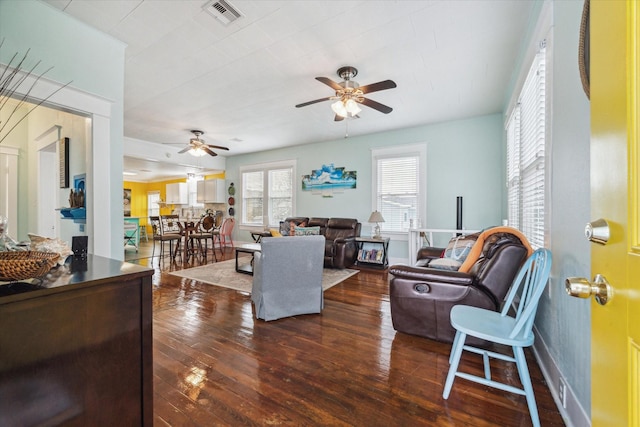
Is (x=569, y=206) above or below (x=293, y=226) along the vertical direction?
above

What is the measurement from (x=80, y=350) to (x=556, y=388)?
241 centimetres

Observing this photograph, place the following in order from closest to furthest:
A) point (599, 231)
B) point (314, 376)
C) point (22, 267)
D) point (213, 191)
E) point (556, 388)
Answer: point (599, 231)
point (22, 267)
point (556, 388)
point (314, 376)
point (213, 191)

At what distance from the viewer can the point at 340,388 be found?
1729 millimetres

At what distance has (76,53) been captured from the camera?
2357mm

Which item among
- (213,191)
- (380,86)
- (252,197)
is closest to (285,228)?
(252,197)

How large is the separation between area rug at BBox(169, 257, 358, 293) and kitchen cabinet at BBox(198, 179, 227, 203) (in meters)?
3.32

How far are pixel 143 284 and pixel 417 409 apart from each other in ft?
5.23

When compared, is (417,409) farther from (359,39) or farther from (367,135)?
(367,135)

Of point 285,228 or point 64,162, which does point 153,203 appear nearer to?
point 285,228

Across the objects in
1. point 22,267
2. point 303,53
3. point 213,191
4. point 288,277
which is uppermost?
point 303,53

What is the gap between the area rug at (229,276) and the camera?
13.4 feet

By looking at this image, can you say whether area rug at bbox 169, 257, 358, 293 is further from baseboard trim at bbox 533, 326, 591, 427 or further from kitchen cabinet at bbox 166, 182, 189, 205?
kitchen cabinet at bbox 166, 182, 189, 205

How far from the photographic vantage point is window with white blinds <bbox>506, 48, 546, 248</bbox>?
2092mm

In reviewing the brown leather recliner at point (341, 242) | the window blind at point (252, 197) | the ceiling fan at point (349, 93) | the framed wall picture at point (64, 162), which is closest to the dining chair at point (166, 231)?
the window blind at point (252, 197)
